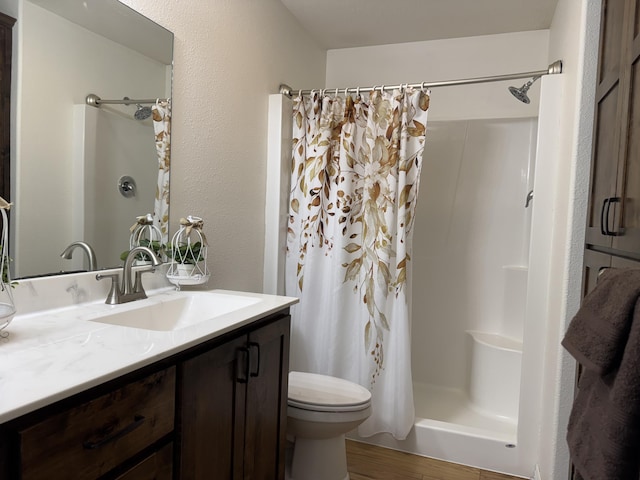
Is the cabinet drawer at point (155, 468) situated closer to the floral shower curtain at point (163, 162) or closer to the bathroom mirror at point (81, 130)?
the bathroom mirror at point (81, 130)

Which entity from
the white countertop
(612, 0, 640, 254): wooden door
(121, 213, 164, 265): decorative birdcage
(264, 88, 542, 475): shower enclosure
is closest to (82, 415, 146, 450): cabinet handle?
the white countertop

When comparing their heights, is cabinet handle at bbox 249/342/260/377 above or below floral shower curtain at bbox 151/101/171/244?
below

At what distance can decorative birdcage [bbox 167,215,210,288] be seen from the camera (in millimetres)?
1735

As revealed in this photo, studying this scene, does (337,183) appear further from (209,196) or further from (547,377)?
(547,377)

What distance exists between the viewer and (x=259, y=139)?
2.38 meters

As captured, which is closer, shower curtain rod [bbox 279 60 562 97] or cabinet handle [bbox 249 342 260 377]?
cabinet handle [bbox 249 342 260 377]

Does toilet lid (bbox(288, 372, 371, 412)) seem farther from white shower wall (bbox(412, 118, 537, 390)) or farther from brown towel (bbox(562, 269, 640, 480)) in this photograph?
white shower wall (bbox(412, 118, 537, 390))

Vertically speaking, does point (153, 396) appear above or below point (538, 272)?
below

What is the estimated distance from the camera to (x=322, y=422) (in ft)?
6.10

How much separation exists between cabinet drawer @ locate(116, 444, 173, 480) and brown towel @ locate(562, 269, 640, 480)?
3.00 feet

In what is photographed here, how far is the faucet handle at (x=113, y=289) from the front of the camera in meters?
1.48

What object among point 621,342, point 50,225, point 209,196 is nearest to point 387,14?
point 209,196

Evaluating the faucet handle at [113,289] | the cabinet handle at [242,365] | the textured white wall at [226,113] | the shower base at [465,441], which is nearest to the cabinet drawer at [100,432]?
the cabinet handle at [242,365]

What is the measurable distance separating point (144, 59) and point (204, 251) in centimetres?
74
